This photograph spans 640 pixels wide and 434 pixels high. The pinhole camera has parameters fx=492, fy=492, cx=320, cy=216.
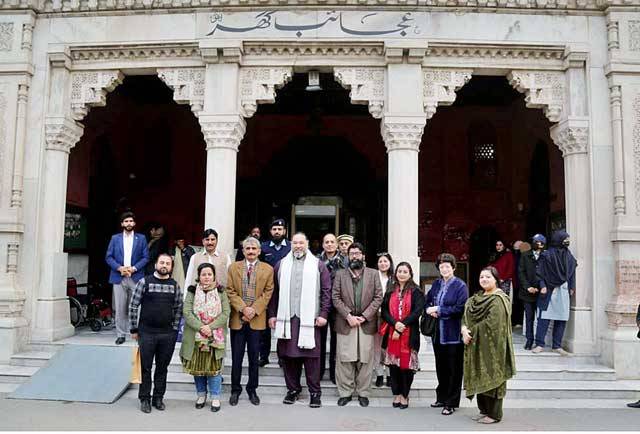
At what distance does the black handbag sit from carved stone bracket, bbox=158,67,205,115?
4380mm

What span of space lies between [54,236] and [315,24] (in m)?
4.93

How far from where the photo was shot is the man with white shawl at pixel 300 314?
5355 mm

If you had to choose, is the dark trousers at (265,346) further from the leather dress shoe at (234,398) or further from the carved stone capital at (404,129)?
the carved stone capital at (404,129)

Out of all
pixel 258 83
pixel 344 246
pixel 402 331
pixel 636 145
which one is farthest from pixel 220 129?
pixel 636 145

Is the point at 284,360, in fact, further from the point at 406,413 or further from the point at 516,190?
the point at 516,190

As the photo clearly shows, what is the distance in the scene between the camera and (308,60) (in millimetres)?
7258

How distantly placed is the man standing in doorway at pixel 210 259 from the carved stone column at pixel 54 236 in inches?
97.3

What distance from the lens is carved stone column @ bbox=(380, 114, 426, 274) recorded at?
689 cm

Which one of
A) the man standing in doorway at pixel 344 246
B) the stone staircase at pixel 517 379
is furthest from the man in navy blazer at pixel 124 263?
the man standing in doorway at pixel 344 246

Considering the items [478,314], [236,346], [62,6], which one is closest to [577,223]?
[478,314]

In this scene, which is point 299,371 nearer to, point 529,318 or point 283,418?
point 283,418

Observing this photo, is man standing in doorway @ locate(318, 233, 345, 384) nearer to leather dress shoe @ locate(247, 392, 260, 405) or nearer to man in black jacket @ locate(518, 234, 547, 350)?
leather dress shoe @ locate(247, 392, 260, 405)

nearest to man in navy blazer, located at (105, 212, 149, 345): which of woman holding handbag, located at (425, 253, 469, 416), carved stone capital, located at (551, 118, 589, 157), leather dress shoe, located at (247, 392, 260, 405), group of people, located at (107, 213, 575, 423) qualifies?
group of people, located at (107, 213, 575, 423)

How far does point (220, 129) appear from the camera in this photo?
708 cm
